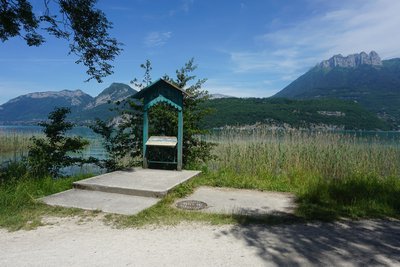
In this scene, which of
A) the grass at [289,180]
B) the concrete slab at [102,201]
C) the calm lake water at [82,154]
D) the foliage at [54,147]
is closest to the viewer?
the grass at [289,180]

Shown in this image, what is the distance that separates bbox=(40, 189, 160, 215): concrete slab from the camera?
475 centimetres

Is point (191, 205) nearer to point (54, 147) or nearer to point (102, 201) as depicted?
point (102, 201)

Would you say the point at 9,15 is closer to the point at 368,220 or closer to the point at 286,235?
the point at 286,235

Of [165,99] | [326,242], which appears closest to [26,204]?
[165,99]

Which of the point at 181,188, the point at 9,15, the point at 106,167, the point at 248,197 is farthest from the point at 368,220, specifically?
the point at 9,15

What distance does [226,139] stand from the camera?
1016 centimetres

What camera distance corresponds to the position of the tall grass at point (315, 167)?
217 inches

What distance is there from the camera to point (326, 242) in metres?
3.42

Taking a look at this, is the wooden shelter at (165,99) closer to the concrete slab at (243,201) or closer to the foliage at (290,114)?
the concrete slab at (243,201)

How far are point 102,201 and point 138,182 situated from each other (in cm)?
118

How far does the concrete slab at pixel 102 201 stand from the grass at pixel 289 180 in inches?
9.4

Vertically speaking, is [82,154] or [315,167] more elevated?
[82,154]

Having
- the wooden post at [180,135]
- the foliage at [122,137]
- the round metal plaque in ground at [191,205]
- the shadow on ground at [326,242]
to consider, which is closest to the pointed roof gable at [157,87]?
the wooden post at [180,135]

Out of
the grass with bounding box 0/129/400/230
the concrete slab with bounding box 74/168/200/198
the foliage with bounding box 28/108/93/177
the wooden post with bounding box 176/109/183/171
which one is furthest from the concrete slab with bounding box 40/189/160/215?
the foliage with bounding box 28/108/93/177
